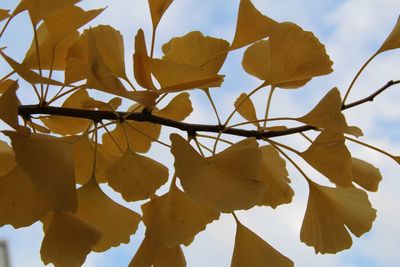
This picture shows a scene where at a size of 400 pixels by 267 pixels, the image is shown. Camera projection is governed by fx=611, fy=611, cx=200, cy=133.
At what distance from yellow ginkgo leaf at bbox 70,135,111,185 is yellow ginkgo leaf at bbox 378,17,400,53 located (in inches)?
13.5

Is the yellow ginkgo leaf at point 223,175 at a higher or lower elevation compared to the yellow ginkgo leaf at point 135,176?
lower

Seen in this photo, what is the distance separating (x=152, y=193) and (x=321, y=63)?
0.24 m

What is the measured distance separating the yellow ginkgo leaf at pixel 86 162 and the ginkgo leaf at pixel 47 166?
0.49 ft

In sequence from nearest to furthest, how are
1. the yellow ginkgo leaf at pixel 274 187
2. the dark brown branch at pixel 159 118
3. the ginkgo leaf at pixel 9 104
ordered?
the ginkgo leaf at pixel 9 104 → the dark brown branch at pixel 159 118 → the yellow ginkgo leaf at pixel 274 187

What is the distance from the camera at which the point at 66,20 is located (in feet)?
2.06

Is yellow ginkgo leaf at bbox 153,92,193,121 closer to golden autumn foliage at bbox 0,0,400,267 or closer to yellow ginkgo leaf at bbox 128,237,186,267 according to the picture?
golden autumn foliage at bbox 0,0,400,267

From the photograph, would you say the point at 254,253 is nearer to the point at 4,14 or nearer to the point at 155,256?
the point at 155,256

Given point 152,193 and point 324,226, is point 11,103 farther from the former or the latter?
point 324,226

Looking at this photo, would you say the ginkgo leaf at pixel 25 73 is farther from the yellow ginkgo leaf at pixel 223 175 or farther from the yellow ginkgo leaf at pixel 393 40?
the yellow ginkgo leaf at pixel 393 40

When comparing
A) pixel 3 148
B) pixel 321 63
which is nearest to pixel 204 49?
pixel 321 63

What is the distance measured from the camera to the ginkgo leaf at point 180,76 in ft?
1.75

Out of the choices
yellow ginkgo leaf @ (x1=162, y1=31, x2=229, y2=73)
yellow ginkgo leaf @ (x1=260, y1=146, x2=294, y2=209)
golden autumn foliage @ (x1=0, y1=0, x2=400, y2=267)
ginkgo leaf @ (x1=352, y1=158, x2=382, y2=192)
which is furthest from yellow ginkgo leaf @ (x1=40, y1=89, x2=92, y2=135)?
ginkgo leaf @ (x1=352, y1=158, x2=382, y2=192)

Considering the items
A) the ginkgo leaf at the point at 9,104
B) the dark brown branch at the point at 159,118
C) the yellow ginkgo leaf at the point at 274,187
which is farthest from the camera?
the yellow ginkgo leaf at the point at 274,187

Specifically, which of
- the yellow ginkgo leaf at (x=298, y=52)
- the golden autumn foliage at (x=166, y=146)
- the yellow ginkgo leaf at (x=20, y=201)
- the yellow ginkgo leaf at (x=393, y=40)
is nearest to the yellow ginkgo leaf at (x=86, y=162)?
the golden autumn foliage at (x=166, y=146)
